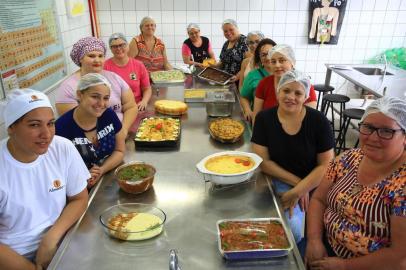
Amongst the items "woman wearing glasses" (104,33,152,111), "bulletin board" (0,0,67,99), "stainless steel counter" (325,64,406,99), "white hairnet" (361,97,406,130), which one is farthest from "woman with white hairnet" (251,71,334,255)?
"stainless steel counter" (325,64,406,99)

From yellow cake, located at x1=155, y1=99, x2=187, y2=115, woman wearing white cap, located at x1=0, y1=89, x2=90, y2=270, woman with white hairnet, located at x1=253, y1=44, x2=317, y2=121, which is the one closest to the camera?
woman wearing white cap, located at x1=0, y1=89, x2=90, y2=270

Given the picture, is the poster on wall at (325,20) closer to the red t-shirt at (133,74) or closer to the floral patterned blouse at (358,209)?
the red t-shirt at (133,74)

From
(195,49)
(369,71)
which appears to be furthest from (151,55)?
(369,71)

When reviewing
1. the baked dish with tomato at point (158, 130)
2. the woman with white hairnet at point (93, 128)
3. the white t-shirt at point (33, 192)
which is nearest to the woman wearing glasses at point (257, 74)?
the baked dish with tomato at point (158, 130)

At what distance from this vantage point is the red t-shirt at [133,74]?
10.9ft

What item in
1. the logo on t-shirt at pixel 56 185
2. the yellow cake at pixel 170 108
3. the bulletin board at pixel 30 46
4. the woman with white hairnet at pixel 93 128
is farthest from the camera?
the yellow cake at pixel 170 108

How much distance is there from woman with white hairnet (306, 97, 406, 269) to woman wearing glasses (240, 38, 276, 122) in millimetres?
1462

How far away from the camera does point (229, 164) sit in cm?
195

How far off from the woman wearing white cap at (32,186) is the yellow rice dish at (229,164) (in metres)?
0.77

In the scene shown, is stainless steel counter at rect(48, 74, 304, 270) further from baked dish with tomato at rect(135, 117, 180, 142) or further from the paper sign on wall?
the paper sign on wall

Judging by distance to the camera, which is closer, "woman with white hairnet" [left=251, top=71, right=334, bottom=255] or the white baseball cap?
the white baseball cap

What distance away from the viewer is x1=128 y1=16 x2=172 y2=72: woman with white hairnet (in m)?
4.47

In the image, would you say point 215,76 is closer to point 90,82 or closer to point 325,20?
point 90,82

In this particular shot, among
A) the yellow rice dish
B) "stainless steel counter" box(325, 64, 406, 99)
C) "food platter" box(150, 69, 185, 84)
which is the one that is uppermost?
"food platter" box(150, 69, 185, 84)
